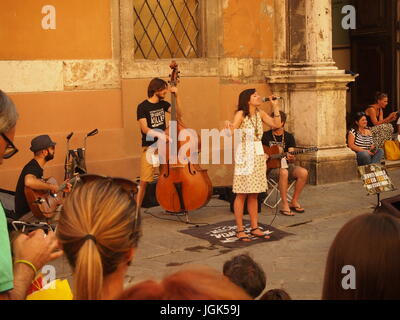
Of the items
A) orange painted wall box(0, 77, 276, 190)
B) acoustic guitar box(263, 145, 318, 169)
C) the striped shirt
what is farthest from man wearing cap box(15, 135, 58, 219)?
the striped shirt

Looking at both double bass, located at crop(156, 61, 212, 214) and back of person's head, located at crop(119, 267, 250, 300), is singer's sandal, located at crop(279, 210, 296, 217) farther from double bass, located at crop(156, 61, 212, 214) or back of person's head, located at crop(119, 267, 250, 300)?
back of person's head, located at crop(119, 267, 250, 300)

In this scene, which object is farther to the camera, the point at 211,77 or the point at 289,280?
the point at 211,77

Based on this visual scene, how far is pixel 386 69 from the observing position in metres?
13.6

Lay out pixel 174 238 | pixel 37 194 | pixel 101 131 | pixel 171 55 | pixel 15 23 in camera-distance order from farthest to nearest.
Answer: pixel 171 55
pixel 101 131
pixel 15 23
pixel 174 238
pixel 37 194

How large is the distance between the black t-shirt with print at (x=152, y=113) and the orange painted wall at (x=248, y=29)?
2.47 meters

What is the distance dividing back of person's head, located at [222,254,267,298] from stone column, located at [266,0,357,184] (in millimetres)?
7279

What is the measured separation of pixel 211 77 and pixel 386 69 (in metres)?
4.47

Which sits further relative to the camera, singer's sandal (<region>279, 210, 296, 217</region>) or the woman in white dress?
singer's sandal (<region>279, 210, 296, 217</region>)

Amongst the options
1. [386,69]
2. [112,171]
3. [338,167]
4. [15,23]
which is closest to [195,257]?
[112,171]

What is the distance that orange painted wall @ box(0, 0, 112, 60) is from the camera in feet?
28.2

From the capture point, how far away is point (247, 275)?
3.65 metres

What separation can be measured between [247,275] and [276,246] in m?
3.78
